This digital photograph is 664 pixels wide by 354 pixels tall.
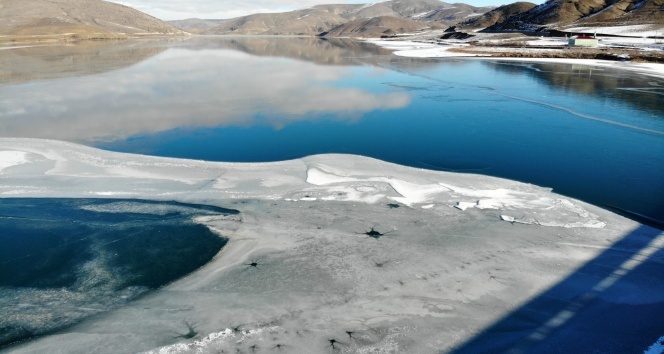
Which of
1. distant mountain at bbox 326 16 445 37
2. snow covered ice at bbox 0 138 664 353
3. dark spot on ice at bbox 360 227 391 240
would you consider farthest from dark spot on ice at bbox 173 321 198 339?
distant mountain at bbox 326 16 445 37

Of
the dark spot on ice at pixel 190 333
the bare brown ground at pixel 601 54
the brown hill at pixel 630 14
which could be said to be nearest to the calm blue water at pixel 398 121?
the dark spot on ice at pixel 190 333

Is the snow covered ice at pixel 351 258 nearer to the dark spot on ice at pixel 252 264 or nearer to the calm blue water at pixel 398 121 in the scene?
the dark spot on ice at pixel 252 264

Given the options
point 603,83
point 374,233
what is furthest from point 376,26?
point 374,233

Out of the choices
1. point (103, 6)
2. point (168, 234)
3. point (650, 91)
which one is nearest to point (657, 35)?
point (650, 91)

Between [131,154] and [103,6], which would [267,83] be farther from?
[103,6]

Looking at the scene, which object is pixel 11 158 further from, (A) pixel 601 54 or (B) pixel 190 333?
(A) pixel 601 54

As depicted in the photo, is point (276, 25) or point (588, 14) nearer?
point (588, 14)

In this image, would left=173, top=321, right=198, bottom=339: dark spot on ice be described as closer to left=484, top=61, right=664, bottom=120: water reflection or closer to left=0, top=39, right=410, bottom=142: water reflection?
left=0, top=39, right=410, bottom=142: water reflection
